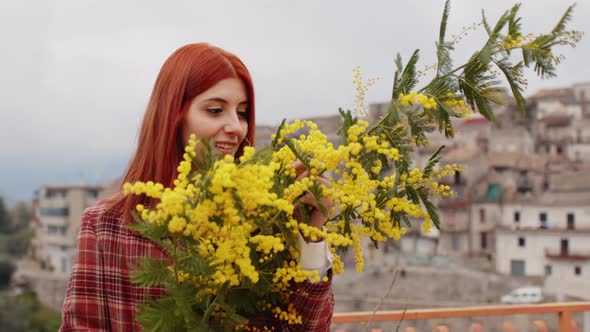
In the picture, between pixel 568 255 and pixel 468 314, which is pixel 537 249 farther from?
pixel 468 314

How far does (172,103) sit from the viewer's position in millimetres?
1298

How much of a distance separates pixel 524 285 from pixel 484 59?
2810 centimetres

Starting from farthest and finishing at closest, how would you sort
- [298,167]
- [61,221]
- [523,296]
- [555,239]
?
[61,221], [555,239], [523,296], [298,167]

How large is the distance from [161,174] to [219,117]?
165 mm

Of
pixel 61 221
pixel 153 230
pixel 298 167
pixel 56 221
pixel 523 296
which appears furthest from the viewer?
pixel 56 221

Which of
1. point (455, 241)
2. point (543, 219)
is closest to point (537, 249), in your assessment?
point (543, 219)

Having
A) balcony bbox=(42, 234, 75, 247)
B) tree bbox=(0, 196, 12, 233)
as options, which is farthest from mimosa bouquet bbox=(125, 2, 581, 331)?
tree bbox=(0, 196, 12, 233)

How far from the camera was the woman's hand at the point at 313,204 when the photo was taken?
1.09m

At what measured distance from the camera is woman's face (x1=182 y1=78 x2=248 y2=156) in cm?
127

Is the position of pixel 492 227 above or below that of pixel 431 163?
below

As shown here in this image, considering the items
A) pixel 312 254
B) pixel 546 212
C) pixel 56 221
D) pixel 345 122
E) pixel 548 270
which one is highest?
pixel 345 122

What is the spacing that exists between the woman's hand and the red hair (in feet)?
0.98

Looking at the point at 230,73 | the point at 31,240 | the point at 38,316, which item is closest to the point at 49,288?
the point at 38,316

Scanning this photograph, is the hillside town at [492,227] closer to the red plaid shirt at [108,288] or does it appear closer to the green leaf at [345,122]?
the red plaid shirt at [108,288]
